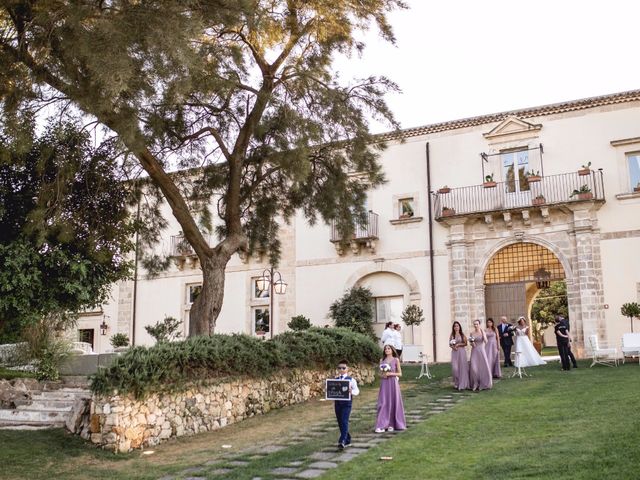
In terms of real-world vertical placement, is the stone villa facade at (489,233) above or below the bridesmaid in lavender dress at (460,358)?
above

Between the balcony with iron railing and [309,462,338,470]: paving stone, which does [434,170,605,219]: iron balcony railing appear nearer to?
the balcony with iron railing

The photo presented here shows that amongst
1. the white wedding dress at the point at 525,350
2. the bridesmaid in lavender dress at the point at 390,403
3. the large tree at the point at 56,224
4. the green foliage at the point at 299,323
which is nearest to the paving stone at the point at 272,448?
the bridesmaid in lavender dress at the point at 390,403

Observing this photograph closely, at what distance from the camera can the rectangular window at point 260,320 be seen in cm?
2558

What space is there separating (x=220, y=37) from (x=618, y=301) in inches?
568

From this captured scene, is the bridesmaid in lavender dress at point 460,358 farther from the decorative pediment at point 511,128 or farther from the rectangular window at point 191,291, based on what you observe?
the rectangular window at point 191,291

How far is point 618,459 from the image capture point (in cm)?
670

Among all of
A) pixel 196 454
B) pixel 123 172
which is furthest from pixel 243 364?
pixel 123 172

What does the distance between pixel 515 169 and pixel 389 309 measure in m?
6.35

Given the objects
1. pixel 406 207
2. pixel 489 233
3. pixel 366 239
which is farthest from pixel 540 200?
pixel 366 239

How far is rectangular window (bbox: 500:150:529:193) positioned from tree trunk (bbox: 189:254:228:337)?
42.3 feet

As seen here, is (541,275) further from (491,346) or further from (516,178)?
(491,346)

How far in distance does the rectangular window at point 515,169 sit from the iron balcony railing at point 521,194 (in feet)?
0.10

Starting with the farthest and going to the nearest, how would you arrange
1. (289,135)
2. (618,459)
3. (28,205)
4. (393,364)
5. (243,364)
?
1. (289,135)
2. (243,364)
3. (28,205)
4. (393,364)
5. (618,459)

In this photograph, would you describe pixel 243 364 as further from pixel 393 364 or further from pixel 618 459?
pixel 618 459
